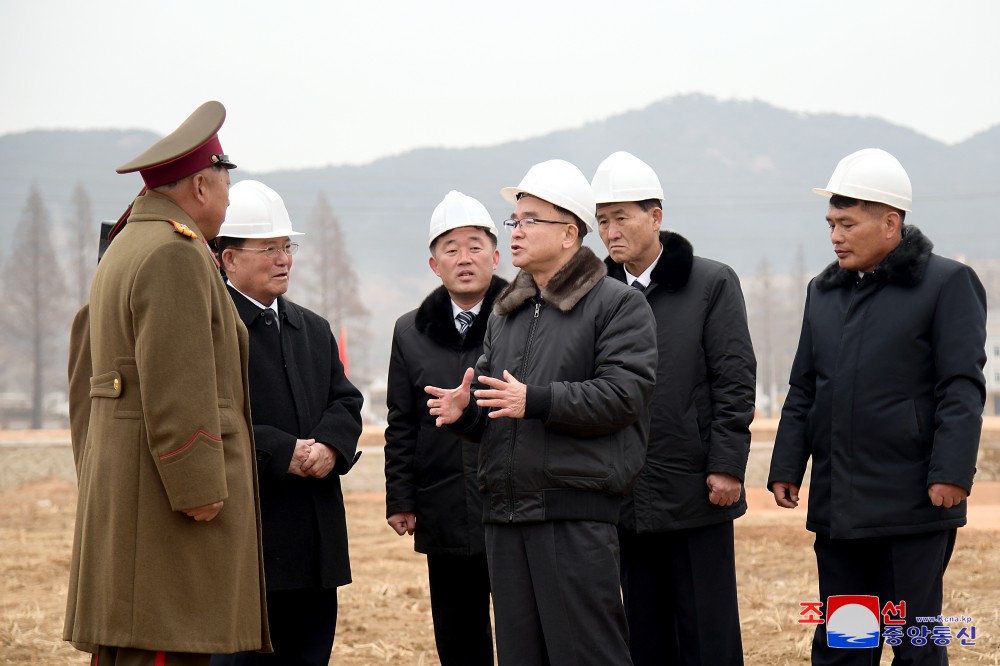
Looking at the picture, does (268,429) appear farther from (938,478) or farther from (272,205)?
(938,478)

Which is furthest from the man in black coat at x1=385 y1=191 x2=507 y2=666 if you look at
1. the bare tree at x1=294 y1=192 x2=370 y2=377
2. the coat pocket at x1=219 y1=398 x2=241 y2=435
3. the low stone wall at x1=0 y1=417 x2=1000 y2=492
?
the bare tree at x1=294 y1=192 x2=370 y2=377

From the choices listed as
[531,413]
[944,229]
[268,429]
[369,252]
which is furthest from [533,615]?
[944,229]

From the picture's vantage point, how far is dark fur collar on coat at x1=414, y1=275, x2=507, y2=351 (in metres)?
5.11

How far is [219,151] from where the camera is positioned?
13.0 feet

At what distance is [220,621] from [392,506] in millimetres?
1499

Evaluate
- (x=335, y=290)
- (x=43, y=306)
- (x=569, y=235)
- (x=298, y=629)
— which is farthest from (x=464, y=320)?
(x=335, y=290)

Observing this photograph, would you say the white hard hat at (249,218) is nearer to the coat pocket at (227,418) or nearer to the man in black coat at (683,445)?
the coat pocket at (227,418)

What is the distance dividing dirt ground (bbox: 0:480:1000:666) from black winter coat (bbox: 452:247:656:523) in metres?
2.73

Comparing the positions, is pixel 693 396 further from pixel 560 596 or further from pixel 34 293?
pixel 34 293

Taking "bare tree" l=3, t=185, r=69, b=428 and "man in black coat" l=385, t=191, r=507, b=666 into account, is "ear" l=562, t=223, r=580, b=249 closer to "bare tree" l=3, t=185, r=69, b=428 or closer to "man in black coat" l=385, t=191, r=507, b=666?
"man in black coat" l=385, t=191, r=507, b=666

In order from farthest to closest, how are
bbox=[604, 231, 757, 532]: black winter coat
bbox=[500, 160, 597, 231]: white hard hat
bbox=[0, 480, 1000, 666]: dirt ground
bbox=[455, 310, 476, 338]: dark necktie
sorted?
bbox=[0, 480, 1000, 666]: dirt ground → bbox=[455, 310, 476, 338]: dark necktie → bbox=[604, 231, 757, 532]: black winter coat → bbox=[500, 160, 597, 231]: white hard hat

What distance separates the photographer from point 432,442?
16.7 ft

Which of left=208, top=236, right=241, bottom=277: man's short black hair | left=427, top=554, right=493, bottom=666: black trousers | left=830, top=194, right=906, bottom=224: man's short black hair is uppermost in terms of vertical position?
left=830, top=194, right=906, bottom=224: man's short black hair

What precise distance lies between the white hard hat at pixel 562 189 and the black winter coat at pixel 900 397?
1166mm
